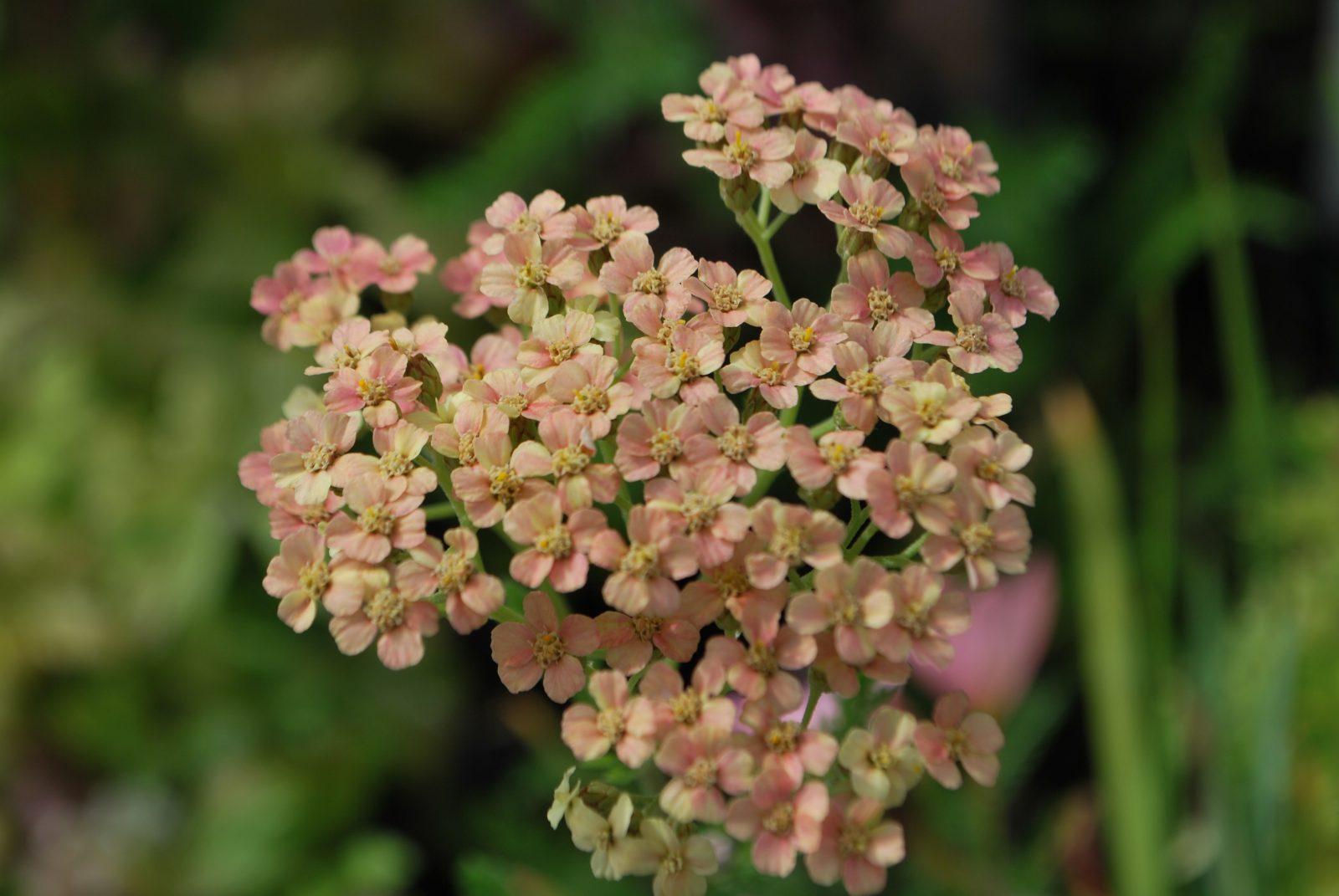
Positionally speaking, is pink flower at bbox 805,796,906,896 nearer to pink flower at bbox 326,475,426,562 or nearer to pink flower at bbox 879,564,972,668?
pink flower at bbox 879,564,972,668

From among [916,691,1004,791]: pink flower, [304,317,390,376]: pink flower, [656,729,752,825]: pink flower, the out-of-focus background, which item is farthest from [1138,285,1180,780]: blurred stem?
[304,317,390,376]: pink flower

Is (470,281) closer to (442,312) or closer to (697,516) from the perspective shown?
(697,516)

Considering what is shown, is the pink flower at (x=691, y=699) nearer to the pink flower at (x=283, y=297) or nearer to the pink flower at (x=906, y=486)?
the pink flower at (x=906, y=486)

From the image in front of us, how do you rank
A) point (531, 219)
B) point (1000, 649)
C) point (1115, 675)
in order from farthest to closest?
point (1000, 649) < point (1115, 675) < point (531, 219)

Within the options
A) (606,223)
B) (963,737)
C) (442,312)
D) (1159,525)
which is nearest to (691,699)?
(963,737)

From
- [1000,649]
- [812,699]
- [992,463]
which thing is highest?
[992,463]

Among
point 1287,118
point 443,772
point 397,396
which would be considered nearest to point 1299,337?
point 1287,118

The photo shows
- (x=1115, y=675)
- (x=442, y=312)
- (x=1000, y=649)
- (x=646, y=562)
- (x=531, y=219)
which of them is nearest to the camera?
(x=646, y=562)

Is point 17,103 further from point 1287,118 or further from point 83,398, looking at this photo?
point 1287,118
